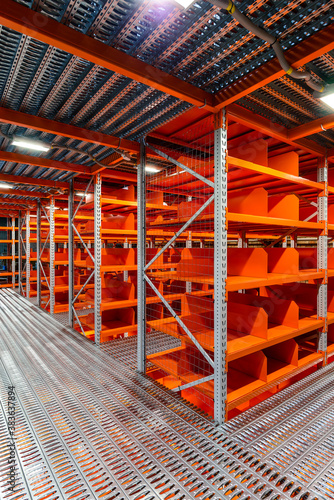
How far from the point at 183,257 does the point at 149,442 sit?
1905 mm

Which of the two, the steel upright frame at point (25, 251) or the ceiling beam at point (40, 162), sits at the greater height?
the ceiling beam at point (40, 162)

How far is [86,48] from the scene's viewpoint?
160 centimetres

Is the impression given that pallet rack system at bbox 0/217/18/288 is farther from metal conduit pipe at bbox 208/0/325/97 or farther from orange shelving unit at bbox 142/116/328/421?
metal conduit pipe at bbox 208/0/325/97

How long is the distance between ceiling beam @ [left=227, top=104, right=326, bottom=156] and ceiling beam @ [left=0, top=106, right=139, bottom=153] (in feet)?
4.31

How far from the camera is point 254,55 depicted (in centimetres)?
188

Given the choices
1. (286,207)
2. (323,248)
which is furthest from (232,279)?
(323,248)

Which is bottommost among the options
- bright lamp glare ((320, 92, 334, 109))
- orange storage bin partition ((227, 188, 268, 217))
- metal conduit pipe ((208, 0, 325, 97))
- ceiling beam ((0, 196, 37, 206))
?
orange storage bin partition ((227, 188, 268, 217))

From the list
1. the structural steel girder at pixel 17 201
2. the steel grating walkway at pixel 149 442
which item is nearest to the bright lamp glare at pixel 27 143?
the steel grating walkway at pixel 149 442

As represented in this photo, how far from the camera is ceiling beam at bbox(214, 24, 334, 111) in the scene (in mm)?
1639

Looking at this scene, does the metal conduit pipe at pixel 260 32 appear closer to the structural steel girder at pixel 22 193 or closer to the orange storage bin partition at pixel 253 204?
the orange storage bin partition at pixel 253 204

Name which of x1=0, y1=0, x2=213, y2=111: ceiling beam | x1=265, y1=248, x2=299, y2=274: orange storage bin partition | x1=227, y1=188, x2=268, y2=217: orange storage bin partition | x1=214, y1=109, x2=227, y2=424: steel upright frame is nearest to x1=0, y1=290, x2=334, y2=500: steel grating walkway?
x1=214, y1=109, x2=227, y2=424: steel upright frame

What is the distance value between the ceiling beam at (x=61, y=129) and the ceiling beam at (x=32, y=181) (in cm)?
231

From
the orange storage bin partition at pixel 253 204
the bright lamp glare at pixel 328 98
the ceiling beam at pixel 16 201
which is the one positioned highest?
the ceiling beam at pixel 16 201

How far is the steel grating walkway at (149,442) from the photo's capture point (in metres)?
1.61
